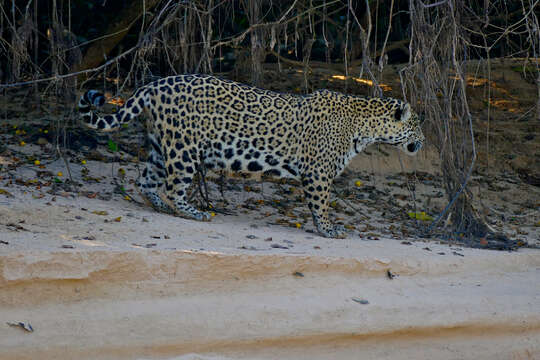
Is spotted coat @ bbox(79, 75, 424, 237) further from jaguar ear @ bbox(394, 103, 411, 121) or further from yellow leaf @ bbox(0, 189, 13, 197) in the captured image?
yellow leaf @ bbox(0, 189, 13, 197)

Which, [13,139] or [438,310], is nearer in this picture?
[438,310]

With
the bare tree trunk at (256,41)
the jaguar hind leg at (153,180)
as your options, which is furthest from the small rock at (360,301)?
the bare tree trunk at (256,41)

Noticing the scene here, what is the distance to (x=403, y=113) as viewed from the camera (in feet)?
25.8

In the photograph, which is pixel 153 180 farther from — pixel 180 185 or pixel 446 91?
pixel 446 91

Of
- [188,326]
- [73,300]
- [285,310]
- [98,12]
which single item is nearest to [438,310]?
[285,310]

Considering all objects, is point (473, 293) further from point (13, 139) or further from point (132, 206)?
point (13, 139)

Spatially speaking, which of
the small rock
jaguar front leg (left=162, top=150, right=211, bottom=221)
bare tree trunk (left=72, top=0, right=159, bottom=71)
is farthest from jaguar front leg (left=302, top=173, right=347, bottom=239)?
bare tree trunk (left=72, top=0, right=159, bottom=71)

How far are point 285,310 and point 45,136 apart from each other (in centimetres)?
514

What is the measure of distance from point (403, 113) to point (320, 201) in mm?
1367

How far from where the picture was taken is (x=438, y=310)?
5.72 metres

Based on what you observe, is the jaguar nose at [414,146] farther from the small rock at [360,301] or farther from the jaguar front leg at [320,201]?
the small rock at [360,301]

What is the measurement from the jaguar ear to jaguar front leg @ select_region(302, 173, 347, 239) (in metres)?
1.10

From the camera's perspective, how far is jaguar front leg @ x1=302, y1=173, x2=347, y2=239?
7377 millimetres

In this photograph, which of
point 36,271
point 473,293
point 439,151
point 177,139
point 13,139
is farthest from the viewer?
point 13,139
